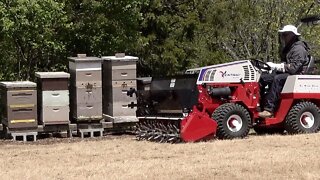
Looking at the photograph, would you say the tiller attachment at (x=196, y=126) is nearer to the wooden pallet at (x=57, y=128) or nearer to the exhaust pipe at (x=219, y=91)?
the exhaust pipe at (x=219, y=91)

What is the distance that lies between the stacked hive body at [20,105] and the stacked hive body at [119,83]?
1.90 metres

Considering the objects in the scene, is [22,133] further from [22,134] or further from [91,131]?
[91,131]

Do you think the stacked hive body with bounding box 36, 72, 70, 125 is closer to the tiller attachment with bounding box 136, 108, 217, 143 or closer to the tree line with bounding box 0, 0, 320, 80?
the tree line with bounding box 0, 0, 320, 80

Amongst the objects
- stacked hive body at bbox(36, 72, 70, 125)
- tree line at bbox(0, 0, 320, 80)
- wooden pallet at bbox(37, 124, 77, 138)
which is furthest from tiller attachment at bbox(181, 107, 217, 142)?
tree line at bbox(0, 0, 320, 80)

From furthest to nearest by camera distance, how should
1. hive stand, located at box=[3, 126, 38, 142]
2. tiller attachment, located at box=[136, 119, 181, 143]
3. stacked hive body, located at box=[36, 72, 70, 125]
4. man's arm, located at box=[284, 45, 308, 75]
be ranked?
1. stacked hive body, located at box=[36, 72, 70, 125]
2. hive stand, located at box=[3, 126, 38, 142]
3. man's arm, located at box=[284, 45, 308, 75]
4. tiller attachment, located at box=[136, 119, 181, 143]

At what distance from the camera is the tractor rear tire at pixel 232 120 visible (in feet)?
39.0

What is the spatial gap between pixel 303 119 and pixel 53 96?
5960 mm

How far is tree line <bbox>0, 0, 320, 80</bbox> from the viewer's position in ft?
55.5

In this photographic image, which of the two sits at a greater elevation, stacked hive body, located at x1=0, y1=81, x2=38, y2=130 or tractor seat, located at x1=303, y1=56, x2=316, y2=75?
tractor seat, located at x1=303, y1=56, x2=316, y2=75

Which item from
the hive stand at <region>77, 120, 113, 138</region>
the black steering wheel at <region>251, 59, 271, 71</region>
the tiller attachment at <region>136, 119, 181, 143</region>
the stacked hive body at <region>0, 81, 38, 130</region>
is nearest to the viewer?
the tiller attachment at <region>136, 119, 181, 143</region>

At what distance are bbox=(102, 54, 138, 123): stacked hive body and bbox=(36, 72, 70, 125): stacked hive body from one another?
44.4 inches

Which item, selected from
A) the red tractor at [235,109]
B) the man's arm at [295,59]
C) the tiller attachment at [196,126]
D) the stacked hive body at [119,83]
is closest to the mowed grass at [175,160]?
the tiller attachment at [196,126]

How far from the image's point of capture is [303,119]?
1284 centimetres

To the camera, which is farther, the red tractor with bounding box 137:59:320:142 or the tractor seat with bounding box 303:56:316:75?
the tractor seat with bounding box 303:56:316:75
